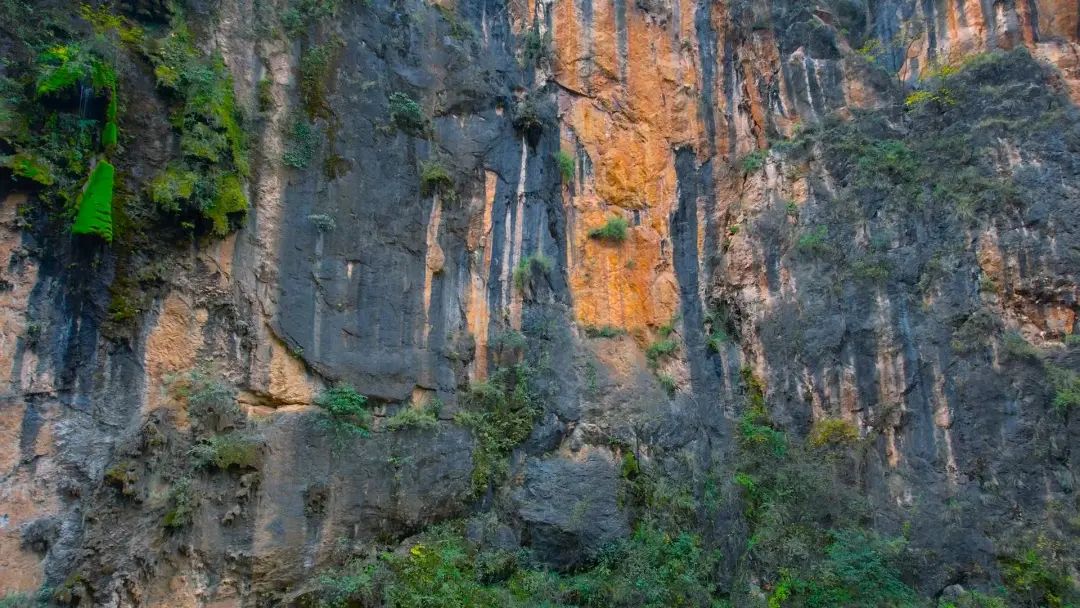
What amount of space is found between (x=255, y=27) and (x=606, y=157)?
7.14 metres

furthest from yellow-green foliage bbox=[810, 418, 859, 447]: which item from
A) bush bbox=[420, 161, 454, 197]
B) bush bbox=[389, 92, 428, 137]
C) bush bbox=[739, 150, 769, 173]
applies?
bush bbox=[389, 92, 428, 137]

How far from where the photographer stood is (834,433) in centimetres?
1254

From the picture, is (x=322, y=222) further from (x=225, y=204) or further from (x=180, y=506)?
(x=180, y=506)

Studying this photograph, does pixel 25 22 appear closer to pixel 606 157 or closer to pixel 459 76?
pixel 459 76

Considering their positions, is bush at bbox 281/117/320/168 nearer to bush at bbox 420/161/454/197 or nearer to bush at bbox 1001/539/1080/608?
bush at bbox 420/161/454/197

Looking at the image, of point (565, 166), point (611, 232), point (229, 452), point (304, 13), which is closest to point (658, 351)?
point (611, 232)

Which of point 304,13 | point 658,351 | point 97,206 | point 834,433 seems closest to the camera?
point 97,206

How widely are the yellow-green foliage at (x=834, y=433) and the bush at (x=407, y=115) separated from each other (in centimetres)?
915

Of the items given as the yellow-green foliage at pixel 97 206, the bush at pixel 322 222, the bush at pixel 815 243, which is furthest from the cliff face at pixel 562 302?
the yellow-green foliage at pixel 97 206

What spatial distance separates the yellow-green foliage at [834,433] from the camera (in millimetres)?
12453

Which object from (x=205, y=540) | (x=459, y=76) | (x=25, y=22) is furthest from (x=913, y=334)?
(x=25, y=22)

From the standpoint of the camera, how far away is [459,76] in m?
13.8

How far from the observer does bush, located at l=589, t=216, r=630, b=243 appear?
46.2ft

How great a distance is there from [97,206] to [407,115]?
542cm
